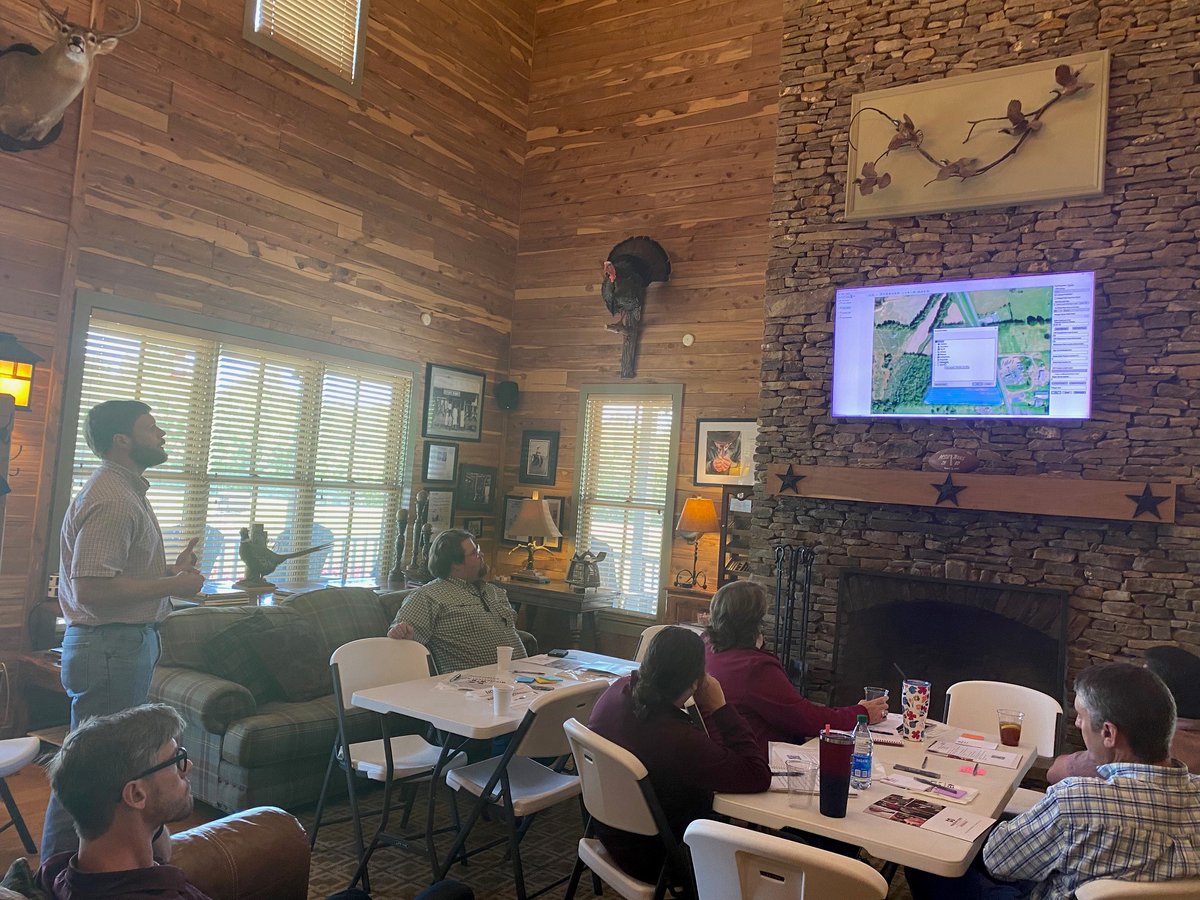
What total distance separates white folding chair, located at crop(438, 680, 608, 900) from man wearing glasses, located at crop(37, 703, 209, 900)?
138 cm

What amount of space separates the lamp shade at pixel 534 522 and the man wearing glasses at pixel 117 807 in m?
5.48

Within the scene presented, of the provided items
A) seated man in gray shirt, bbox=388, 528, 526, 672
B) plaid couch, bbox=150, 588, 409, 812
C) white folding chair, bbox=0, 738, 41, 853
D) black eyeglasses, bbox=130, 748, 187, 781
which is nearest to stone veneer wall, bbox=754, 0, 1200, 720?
seated man in gray shirt, bbox=388, 528, 526, 672

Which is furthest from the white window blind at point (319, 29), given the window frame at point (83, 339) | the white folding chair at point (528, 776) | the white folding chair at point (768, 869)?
the white folding chair at point (768, 869)

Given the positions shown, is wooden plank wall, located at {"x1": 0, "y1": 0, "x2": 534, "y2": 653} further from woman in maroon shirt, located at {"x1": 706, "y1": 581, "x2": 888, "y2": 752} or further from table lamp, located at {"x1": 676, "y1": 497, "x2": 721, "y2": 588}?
woman in maroon shirt, located at {"x1": 706, "y1": 581, "x2": 888, "y2": 752}

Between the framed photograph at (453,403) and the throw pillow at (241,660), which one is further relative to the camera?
the framed photograph at (453,403)

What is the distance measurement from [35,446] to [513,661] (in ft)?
9.32

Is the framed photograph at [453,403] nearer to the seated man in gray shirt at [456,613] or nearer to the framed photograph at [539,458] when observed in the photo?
the framed photograph at [539,458]

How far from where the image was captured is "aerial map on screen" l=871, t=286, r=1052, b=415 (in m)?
4.78

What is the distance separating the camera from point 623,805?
8.01 ft

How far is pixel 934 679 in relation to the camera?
520cm

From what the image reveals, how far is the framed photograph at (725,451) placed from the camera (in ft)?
22.0

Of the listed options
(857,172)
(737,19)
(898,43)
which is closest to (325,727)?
(857,172)

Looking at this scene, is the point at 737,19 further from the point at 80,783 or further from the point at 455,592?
the point at 80,783

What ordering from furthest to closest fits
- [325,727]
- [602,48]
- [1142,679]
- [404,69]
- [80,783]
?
[602,48]
[404,69]
[325,727]
[1142,679]
[80,783]
